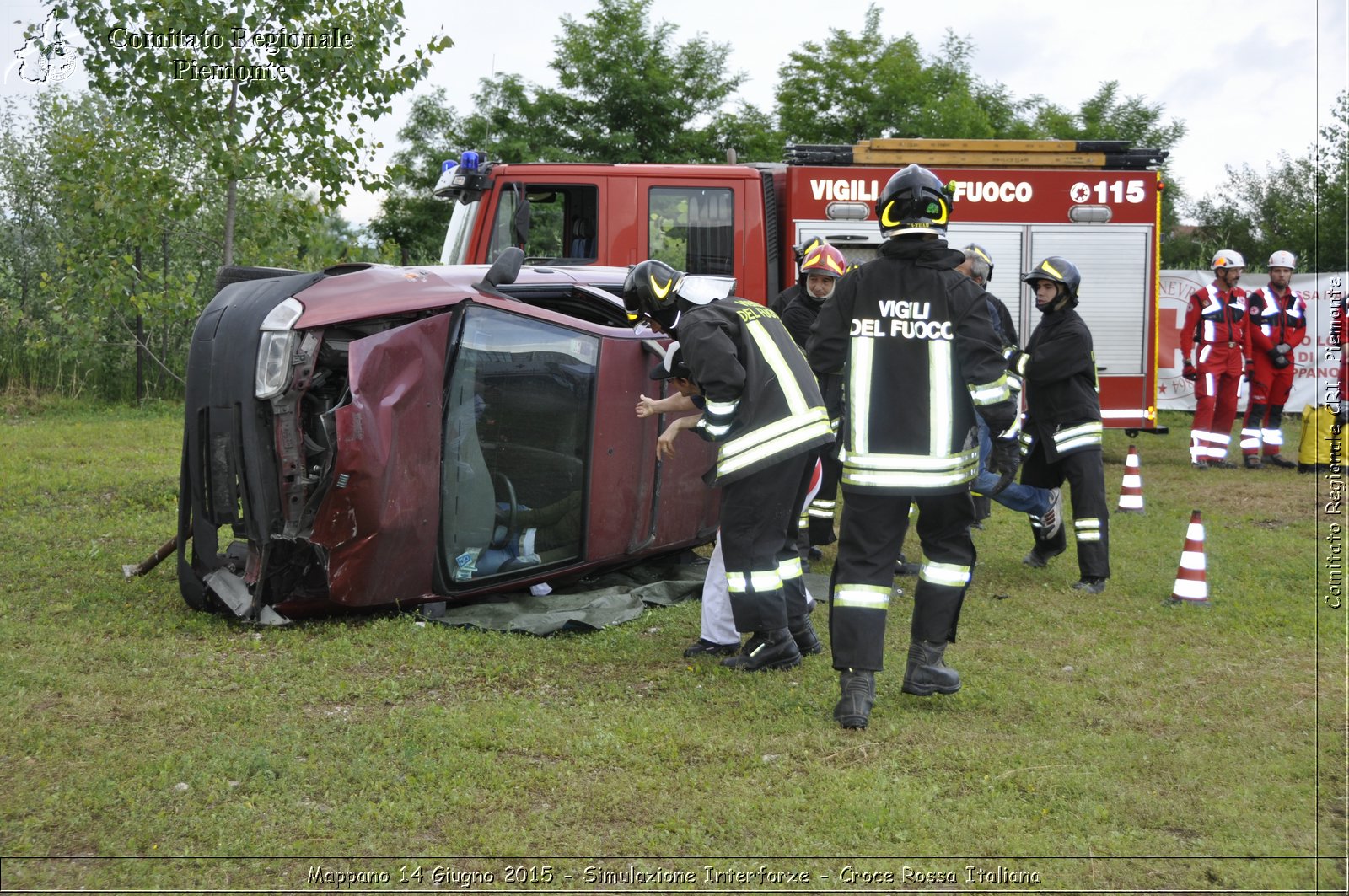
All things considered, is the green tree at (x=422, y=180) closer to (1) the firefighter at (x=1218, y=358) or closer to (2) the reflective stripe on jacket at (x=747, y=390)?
(1) the firefighter at (x=1218, y=358)

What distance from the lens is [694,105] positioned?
22.0 meters

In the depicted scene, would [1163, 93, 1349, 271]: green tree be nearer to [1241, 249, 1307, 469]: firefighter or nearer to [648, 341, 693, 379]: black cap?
[1241, 249, 1307, 469]: firefighter

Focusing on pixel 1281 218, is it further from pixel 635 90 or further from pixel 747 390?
pixel 747 390

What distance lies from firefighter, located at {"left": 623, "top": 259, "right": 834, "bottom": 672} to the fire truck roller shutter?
7.05 meters

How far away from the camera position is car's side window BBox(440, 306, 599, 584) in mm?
5559

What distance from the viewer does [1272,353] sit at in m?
12.4

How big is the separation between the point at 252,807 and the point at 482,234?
6.55 m

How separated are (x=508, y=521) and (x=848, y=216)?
232 inches

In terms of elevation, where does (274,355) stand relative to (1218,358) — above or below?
below

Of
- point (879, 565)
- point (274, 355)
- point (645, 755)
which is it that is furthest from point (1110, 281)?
point (645, 755)

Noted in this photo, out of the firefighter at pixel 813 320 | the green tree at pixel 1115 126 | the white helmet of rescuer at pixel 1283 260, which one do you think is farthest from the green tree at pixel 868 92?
the firefighter at pixel 813 320

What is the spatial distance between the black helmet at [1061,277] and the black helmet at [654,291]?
2.74m

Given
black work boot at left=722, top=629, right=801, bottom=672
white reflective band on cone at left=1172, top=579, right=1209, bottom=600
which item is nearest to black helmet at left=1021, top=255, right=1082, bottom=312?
white reflective band on cone at left=1172, top=579, right=1209, bottom=600

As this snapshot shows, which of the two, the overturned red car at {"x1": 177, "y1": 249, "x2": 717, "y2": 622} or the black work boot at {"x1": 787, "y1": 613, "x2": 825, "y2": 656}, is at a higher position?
the overturned red car at {"x1": 177, "y1": 249, "x2": 717, "y2": 622}
